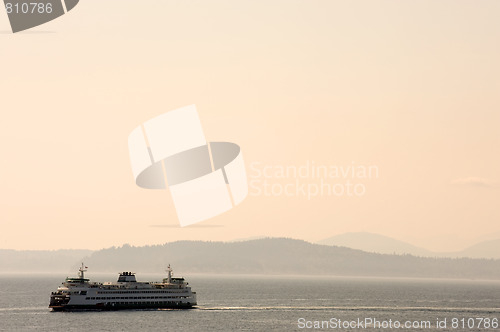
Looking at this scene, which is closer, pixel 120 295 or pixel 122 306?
pixel 122 306

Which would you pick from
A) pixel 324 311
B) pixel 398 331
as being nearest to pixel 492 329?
pixel 398 331

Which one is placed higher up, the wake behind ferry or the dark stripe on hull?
the wake behind ferry

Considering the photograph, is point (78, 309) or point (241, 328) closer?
point (241, 328)

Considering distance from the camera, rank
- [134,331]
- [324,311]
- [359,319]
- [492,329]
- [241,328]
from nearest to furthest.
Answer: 1. [134,331]
2. [241,328]
3. [492,329]
4. [359,319]
5. [324,311]

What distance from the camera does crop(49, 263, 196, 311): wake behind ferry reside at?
165 m

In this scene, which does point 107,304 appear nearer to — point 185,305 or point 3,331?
point 185,305

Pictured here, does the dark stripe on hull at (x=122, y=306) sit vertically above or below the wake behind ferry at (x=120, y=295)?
below

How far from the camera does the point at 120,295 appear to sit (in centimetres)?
16975

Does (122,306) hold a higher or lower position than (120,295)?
lower

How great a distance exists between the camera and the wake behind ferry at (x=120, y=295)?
541ft

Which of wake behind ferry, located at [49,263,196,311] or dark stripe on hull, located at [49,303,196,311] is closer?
dark stripe on hull, located at [49,303,196,311]

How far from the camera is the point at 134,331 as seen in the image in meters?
136

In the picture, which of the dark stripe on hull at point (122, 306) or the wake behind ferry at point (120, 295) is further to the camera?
the wake behind ferry at point (120, 295)

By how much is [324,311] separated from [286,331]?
48.1 metres
